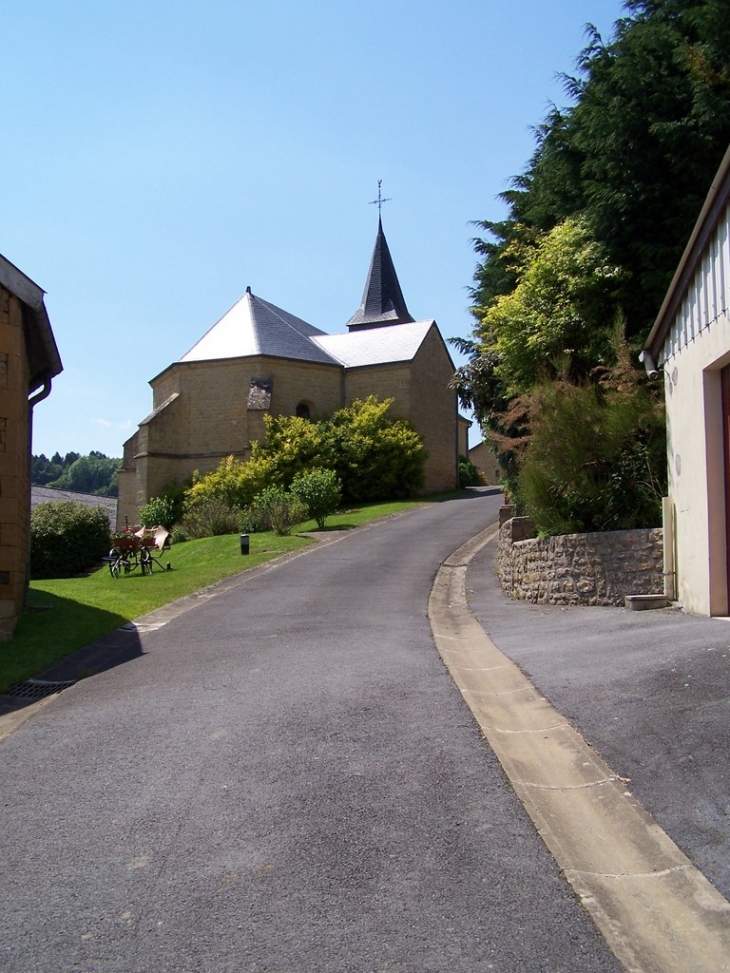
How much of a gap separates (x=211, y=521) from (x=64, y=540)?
563cm

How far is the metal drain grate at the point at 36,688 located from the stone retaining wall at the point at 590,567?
6.93 metres

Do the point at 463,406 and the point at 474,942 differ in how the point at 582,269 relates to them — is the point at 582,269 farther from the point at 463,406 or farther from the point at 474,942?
the point at 474,942

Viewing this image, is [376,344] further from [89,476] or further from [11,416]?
[89,476]

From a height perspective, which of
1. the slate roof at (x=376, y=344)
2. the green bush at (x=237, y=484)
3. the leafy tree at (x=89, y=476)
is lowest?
the green bush at (x=237, y=484)

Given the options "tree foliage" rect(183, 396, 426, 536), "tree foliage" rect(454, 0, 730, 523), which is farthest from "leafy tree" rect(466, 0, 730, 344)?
"tree foliage" rect(183, 396, 426, 536)

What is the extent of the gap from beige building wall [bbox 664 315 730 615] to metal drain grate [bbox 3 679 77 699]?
6508 mm

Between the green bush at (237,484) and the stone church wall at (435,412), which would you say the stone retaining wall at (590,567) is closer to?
the green bush at (237,484)

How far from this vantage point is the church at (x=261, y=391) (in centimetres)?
4194

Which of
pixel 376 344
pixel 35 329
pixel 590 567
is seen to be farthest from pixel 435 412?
pixel 35 329

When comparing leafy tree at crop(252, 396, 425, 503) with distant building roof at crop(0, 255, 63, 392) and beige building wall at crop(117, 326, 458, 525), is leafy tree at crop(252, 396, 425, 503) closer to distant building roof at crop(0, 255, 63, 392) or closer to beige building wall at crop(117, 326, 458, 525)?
beige building wall at crop(117, 326, 458, 525)

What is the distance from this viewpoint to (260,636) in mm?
10992

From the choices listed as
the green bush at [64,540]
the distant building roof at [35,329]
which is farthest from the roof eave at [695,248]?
the green bush at [64,540]

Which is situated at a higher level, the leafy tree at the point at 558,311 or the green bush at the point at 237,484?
the leafy tree at the point at 558,311

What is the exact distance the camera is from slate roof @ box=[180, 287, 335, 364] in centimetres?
4309
